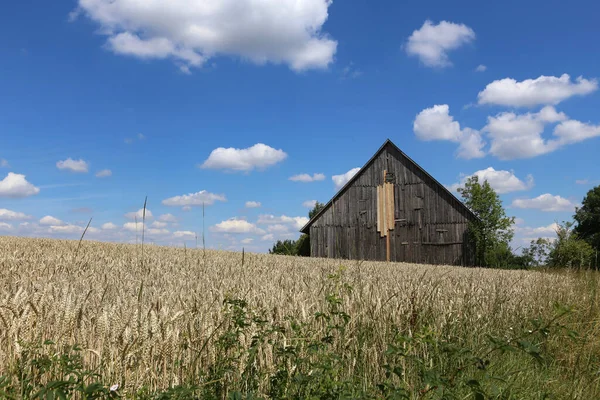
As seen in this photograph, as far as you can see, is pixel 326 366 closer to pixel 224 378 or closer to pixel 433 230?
pixel 224 378

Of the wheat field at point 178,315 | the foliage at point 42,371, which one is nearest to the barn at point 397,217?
the wheat field at point 178,315

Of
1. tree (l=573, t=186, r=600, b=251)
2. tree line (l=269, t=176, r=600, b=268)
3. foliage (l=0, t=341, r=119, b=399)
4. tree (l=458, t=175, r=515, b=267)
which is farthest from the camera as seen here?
tree (l=573, t=186, r=600, b=251)

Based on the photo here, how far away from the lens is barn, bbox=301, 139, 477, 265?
29.8 metres

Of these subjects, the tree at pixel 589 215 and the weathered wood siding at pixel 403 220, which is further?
the tree at pixel 589 215

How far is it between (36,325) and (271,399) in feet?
5.75

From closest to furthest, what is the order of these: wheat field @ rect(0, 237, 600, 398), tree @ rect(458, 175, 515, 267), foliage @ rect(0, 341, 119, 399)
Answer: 1. foliage @ rect(0, 341, 119, 399)
2. wheat field @ rect(0, 237, 600, 398)
3. tree @ rect(458, 175, 515, 267)

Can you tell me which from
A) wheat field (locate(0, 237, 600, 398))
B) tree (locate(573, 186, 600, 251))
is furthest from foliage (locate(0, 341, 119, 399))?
tree (locate(573, 186, 600, 251))

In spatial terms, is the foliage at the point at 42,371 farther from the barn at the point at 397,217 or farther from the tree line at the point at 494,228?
the barn at the point at 397,217

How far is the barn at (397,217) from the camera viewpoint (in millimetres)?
29828

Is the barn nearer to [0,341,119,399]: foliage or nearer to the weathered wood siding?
the weathered wood siding

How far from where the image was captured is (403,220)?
30406mm

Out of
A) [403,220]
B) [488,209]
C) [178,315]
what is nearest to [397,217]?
[403,220]

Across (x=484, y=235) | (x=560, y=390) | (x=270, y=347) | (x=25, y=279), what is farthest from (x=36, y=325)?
(x=484, y=235)

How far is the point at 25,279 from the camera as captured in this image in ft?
18.1
